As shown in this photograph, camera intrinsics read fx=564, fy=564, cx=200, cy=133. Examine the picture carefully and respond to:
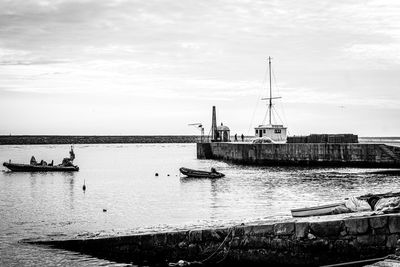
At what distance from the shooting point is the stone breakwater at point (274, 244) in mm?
12805

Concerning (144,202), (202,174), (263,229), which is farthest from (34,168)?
(263,229)

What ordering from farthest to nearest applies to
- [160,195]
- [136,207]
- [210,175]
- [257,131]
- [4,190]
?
[257,131] < [210,175] < [4,190] < [160,195] < [136,207]

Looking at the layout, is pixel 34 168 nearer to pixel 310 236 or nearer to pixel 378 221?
pixel 310 236

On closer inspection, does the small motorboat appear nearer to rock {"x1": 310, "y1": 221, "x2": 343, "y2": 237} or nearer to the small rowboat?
the small rowboat

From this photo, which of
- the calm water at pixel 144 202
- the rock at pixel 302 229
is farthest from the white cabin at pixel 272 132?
the rock at pixel 302 229

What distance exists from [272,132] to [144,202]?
151ft

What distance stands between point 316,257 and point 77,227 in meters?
12.6

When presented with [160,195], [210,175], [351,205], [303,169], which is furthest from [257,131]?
[351,205]

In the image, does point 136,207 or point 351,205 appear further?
point 136,207

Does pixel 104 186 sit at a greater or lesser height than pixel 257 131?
lesser

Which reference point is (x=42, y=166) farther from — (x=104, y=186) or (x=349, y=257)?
(x=349, y=257)

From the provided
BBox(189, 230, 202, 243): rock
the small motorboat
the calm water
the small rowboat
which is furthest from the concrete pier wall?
BBox(189, 230, 202, 243): rock

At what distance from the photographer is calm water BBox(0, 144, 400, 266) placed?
18.7 m

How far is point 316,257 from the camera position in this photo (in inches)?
521
